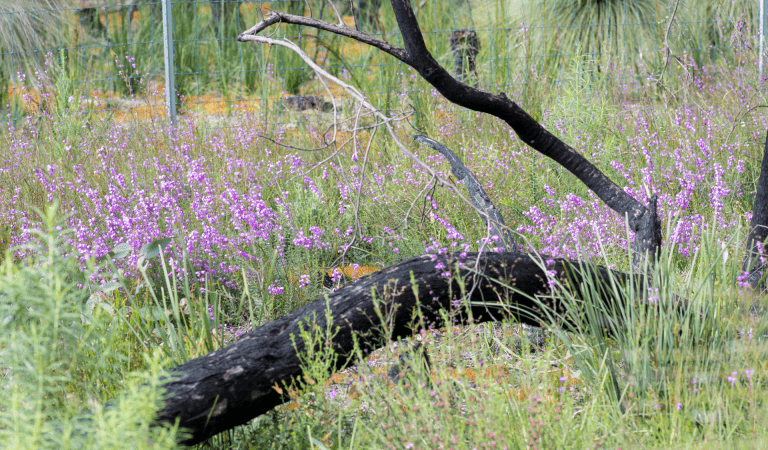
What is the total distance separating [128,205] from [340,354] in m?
2.03

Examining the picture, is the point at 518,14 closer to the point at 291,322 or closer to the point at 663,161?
the point at 663,161

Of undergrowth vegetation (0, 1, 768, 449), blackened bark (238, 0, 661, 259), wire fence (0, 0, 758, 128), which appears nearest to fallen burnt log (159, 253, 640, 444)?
undergrowth vegetation (0, 1, 768, 449)

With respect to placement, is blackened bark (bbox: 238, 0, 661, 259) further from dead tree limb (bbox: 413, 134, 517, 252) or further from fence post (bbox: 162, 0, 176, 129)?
fence post (bbox: 162, 0, 176, 129)

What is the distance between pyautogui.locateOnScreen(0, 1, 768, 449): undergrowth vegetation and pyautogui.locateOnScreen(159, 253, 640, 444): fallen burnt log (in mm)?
73

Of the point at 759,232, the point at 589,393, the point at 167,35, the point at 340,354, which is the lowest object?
the point at 589,393

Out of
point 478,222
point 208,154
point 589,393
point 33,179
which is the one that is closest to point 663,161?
point 478,222

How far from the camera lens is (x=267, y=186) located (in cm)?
383

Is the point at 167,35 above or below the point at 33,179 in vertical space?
above

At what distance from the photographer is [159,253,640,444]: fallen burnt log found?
1653 millimetres

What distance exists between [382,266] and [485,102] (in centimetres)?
96

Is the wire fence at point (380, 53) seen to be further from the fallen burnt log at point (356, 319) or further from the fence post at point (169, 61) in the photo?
the fallen burnt log at point (356, 319)

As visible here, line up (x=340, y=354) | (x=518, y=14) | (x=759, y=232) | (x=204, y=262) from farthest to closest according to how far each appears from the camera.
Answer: (x=518, y=14)
(x=204, y=262)
(x=759, y=232)
(x=340, y=354)

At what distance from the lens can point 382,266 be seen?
113 inches

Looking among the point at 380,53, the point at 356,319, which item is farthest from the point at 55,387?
the point at 380,53
